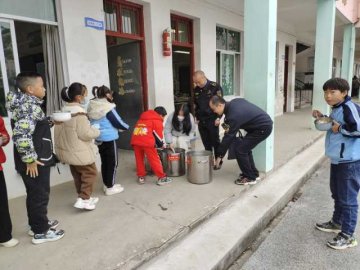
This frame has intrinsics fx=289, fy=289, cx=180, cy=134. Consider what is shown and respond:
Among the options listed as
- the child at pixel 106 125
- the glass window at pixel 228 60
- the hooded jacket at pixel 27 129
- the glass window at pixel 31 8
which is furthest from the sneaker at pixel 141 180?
the glass window at pixel 228 60

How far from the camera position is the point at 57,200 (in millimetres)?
3689

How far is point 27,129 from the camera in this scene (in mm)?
2355

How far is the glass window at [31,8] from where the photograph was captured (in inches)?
143

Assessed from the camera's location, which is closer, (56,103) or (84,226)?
(84,226)

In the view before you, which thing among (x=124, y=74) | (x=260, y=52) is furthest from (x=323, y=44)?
(x=124, y=74)

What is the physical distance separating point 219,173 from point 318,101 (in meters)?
4.58

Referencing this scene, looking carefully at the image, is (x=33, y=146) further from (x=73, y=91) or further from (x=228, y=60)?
(x=228, y=60)

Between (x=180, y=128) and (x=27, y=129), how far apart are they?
2.51 meters

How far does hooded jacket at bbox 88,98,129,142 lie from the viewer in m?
3.42

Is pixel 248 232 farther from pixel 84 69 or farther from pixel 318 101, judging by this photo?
pixel 318 101

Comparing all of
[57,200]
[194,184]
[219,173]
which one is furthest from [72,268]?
[219,173]

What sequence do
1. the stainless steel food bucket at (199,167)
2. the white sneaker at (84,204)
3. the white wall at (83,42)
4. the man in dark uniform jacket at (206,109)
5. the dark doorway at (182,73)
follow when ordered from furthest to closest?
the dark doorway at (182,73) → the man in dark uniform jacket at (206,109) → the white wall at (83,42) → the stainless steel food bucket at (199,167) → the white sneaker at (84,204)

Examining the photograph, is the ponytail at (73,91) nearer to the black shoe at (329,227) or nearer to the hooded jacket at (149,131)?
the hooded jacket at (149,131)

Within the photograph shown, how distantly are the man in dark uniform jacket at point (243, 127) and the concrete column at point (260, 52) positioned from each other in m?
0.42
